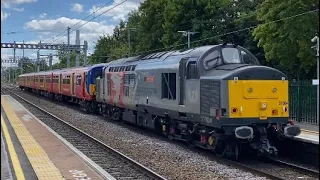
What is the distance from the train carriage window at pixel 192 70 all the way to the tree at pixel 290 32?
36.8 feet

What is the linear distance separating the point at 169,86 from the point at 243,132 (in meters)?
3.97

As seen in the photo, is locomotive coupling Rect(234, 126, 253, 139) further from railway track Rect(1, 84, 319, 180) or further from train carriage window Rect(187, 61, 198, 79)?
train carriage window Rect(187, 61, 198, 79)

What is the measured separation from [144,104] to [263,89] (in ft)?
21.7

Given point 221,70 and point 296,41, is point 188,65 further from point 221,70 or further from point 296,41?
point 296,41

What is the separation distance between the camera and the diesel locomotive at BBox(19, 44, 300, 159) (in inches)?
458

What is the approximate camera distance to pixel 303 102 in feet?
69.4

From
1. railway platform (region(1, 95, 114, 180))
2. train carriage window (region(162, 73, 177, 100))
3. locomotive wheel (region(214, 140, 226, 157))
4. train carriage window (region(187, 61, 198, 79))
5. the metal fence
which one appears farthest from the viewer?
the metal fence

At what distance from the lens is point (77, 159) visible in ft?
39.1

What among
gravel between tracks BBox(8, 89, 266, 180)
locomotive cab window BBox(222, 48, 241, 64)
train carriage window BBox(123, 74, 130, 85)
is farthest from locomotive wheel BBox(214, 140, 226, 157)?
train carriage window BBox(123, 74, 130, 85)

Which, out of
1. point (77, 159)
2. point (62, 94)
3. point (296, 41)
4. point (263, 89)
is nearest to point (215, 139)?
point (263, 89)

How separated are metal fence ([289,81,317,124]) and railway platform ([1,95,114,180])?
36.2 feet

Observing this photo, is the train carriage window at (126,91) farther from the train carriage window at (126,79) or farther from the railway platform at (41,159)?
the railway platform at (41,159)

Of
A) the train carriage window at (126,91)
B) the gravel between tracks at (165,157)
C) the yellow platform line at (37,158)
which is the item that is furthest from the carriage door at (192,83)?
the train carriage window at (126,91)

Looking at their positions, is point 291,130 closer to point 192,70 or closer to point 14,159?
point 192,70
